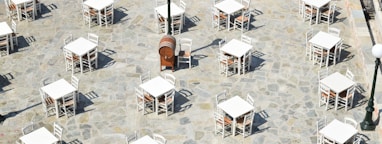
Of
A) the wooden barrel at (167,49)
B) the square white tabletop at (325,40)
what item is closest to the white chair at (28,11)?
the wooden barrel at (167,49)

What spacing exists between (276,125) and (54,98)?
6821 mm

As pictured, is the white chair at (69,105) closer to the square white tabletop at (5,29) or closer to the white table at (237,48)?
the square white tabletop at (5,29)

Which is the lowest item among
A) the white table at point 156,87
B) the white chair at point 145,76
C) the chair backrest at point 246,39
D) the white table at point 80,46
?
the white chair at point 145,76

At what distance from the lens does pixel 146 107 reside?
23531 mm

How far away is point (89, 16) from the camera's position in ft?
90.4

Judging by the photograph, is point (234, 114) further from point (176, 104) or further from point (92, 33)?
point (92, 33)

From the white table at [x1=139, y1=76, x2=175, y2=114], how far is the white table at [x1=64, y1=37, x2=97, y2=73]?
8.86ft

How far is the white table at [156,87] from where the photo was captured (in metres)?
22.9

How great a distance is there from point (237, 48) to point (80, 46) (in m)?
5.27

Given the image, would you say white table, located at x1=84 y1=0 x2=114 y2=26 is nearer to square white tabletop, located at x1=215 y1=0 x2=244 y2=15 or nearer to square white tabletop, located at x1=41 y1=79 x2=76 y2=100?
square white tabletop, located at x1=215 y1=0 x2=244 y2=15

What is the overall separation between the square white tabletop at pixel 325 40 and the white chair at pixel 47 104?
8.85 m

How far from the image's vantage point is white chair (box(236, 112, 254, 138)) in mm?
22100

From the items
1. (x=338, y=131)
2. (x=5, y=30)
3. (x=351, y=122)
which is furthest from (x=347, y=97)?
(x=5, y=30)

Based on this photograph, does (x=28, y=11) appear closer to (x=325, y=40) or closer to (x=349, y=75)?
(x=325, y=40)
